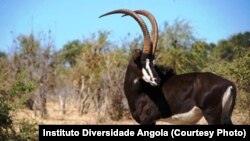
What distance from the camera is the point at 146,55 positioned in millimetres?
8406

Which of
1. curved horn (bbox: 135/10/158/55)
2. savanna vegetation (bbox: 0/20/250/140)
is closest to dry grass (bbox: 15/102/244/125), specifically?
savanna vegetation (bbox: 0/20/250/140)

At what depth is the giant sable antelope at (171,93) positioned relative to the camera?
7469mm

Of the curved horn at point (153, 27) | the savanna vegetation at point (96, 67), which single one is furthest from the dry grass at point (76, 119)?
the curved horn at point (153, 27)

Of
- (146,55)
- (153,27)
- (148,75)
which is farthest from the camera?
(153,27)

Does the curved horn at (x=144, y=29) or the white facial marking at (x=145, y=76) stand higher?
the curved horn at (x=144, y=29)

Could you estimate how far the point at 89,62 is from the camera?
22.8 metres

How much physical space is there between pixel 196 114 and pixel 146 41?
5.57ft

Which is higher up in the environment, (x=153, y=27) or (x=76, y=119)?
(x=153, y=27)

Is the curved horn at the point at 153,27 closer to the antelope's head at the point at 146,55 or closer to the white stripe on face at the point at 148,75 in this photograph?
the antelope's head at the point at 146,55
